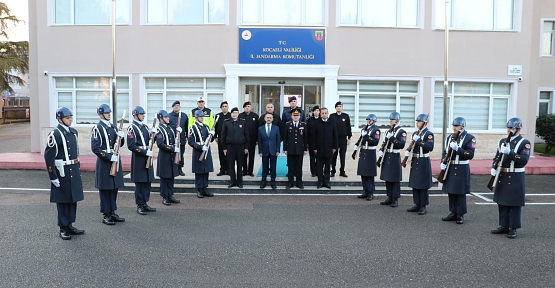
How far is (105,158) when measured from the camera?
823cm

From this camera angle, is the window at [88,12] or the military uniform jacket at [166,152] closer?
the military uniform jacket at [166,152]

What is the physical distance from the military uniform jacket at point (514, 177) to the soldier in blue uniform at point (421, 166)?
1.62m

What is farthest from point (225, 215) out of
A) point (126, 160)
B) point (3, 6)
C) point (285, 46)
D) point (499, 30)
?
point (3, 6)

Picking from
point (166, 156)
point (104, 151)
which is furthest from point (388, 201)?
point (104, 151)

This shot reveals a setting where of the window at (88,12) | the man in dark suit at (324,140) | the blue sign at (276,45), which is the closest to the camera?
the man in dark suit at (324,140)

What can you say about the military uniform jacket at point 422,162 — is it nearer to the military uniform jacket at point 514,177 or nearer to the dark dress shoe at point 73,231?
the military uniform jacket at point 514,177

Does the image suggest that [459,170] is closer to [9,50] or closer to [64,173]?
[64,173]

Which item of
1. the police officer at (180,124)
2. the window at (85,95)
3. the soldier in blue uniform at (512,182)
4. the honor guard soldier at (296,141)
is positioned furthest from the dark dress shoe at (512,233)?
the window at (85,95)

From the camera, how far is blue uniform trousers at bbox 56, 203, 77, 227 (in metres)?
7.51

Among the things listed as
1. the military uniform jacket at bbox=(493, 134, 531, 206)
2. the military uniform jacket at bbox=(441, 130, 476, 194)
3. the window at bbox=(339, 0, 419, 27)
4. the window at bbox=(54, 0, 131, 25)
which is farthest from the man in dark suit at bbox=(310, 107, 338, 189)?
the window at bbox=(54, 0, 131, 25)

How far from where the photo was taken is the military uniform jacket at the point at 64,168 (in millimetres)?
7406

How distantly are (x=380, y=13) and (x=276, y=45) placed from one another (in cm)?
384

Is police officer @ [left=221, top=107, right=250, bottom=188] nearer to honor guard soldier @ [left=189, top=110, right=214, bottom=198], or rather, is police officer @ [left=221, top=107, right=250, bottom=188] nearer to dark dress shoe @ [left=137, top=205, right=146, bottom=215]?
honor guard soldier @ [left=189, top=110, right=214, bottom=198]

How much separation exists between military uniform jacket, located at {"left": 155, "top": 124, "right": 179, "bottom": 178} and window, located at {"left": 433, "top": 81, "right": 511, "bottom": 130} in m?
10.9
